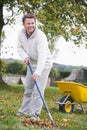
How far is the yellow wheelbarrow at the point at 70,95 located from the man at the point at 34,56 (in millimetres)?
2019

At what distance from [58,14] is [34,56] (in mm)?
10379

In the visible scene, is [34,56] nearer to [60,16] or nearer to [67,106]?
[67,106]

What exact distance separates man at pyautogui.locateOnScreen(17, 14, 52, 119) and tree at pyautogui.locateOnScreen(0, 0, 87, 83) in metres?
9.07

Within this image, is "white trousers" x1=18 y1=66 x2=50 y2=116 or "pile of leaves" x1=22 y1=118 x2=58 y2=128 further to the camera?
"white trousers" x1=18 y1=66 x2=50 y2=116

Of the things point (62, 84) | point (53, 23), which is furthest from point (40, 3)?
point (62, 84)

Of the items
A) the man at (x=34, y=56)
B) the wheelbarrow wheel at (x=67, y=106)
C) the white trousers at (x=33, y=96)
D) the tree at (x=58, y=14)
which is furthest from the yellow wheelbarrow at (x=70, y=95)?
the tree at (x=58, y=14)

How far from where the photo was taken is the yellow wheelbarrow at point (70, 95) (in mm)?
9336

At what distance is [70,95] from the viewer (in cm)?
962

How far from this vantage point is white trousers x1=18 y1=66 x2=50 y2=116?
23.6 ft

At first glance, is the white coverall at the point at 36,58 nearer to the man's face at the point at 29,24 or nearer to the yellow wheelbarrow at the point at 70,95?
the man's face at the point at 29,24

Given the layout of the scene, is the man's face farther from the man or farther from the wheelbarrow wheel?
the wheelbarrow wheel

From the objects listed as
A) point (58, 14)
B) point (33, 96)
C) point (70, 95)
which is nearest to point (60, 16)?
point (58, 14)

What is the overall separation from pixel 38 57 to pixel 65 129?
1182 mm

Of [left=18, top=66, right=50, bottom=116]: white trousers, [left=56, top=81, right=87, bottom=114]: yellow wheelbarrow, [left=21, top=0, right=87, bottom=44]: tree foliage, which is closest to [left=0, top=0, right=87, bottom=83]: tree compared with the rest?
[left=21, top=0, right=87, bottom=44]: tree foliage
